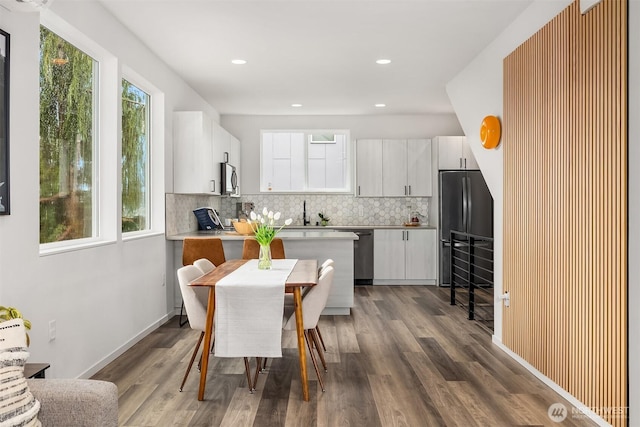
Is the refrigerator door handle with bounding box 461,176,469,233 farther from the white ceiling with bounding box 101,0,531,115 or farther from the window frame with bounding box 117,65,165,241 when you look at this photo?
the window frame with bounding box 117,65,165,241

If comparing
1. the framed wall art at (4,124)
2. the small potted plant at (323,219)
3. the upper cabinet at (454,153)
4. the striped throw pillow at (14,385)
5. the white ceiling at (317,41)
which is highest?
the white ceiling at (317,41)

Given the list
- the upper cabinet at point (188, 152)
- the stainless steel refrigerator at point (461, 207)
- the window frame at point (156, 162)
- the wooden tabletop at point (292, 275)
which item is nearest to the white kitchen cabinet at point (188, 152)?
the upper cabinet at point (188, 152)

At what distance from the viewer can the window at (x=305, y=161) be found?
8.13m

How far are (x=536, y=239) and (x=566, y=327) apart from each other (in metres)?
0.67

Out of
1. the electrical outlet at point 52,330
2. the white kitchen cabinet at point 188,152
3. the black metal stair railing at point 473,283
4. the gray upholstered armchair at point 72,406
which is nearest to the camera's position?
the gray upholstered armchair at point 72,406

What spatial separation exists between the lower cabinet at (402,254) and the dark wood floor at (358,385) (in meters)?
2.72

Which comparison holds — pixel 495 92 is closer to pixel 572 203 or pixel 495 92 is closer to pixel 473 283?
pixel 572 203

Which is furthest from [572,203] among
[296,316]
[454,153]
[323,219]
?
[323,219]

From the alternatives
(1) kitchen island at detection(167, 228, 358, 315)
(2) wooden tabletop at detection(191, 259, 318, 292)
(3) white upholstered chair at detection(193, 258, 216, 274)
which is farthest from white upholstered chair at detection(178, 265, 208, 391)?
(1) kitchen island at detection(167, 228, 358, 315)

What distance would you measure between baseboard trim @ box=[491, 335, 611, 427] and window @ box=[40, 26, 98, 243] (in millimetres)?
3355

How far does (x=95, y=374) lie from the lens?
355cm

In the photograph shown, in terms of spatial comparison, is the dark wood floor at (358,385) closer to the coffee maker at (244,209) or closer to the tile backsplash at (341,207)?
the coffee maker at (244,209)

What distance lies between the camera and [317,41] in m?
4.43

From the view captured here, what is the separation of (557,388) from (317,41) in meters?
3.27
